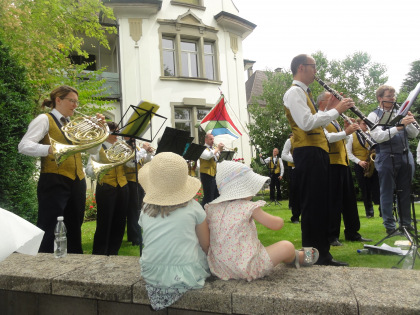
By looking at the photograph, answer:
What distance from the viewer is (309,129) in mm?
2922

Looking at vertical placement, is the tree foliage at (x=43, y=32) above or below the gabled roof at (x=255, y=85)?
below

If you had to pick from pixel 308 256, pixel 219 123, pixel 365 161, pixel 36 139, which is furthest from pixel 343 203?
pixel 219 123

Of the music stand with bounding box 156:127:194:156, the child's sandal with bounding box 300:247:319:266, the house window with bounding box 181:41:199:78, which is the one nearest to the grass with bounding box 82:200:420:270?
the child's sandal with bounding box 300:247:319:266

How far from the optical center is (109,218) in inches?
160

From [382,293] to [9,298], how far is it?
2.53 m

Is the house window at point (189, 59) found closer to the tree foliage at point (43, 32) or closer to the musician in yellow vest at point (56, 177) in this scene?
the tree foliage at point (43, 32)

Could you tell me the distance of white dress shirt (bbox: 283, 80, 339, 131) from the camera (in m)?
2.89

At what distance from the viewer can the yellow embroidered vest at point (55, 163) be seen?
129 inches

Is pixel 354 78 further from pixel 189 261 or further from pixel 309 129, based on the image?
pixel 189 261

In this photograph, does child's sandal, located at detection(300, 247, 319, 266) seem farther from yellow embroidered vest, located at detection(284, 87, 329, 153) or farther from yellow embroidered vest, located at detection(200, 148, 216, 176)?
yellow embroidered vest, located at detection(200, 148, 216, 176)

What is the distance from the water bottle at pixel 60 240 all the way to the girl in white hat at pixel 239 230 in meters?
1.61

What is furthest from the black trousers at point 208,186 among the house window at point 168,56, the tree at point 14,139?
the house window at point 168,56

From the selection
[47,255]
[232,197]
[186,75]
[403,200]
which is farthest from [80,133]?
[186,75]

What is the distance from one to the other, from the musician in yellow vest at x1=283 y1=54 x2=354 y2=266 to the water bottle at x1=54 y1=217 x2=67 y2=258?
2255mm
